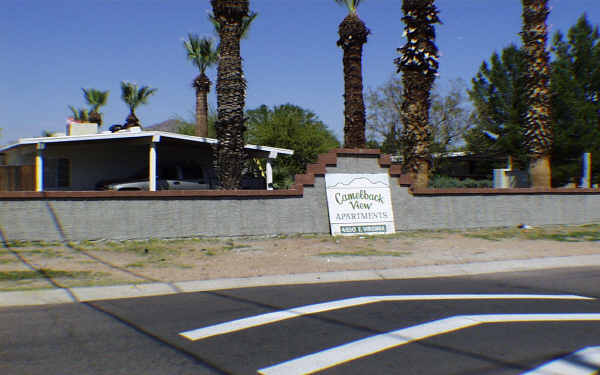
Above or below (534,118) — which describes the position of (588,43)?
above

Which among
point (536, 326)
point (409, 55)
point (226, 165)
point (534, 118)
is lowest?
point (536, 326)

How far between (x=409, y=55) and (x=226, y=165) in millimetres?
7657

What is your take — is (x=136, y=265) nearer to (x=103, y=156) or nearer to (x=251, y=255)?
(x=251, y=255)

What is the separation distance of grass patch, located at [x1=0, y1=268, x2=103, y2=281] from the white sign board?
7.30 meters

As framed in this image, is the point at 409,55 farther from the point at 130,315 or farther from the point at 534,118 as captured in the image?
the point at 130,315

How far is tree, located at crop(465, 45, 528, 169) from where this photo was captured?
34.2m

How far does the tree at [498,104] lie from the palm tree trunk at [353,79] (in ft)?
63.7

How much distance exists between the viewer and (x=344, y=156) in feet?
48.6

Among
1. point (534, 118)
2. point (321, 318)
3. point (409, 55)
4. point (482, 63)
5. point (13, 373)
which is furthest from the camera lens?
point (482, 63)

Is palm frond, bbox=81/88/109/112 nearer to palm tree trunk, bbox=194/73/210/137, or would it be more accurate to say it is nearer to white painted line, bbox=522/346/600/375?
palm tree trunk, bbox=194/73/210/137

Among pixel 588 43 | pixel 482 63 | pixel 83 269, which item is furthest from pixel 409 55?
pixel 482 63

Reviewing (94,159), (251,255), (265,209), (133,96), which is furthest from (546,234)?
(133,96)

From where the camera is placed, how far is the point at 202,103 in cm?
3331

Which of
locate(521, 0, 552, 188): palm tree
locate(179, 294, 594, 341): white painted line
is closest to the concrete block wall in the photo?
locate(521, 0, 552, 188): palm tree
